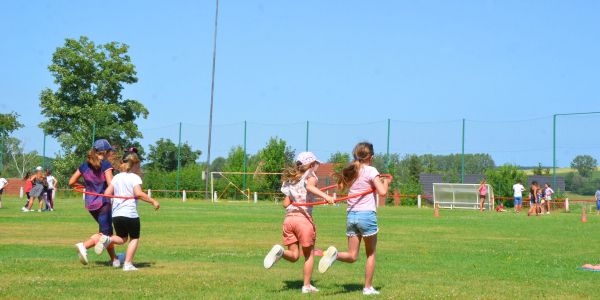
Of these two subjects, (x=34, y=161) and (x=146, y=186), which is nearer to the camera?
(x=146, y=186)

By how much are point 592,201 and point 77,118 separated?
1732 inches

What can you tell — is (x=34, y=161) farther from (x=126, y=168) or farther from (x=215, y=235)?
(x=126, y=168)

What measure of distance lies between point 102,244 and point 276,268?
2.68 metres

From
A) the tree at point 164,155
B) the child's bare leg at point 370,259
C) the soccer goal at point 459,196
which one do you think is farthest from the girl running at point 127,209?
the tree at point 164,155

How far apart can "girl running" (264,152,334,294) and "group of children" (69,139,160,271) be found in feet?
8.46

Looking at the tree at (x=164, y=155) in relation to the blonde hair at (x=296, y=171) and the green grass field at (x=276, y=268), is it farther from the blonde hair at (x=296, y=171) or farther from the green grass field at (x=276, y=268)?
the blonde hair at (x=296, y=171)

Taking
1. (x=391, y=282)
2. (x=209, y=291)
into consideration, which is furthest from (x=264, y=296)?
(x=391, y=282)

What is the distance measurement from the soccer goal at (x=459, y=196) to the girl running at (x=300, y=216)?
41.7 metres

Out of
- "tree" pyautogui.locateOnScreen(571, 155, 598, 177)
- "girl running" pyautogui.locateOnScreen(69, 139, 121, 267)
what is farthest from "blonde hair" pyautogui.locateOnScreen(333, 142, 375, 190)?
"tree" pyautogui.locateOnScreen(571, 155, 598, 177)

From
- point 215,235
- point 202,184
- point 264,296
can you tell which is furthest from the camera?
point 202,184

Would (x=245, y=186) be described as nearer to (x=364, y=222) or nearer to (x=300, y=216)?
(x=300, y=216)

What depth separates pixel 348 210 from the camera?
9969mm

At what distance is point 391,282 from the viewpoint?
11.1 m

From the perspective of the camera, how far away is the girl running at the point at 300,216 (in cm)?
1008
